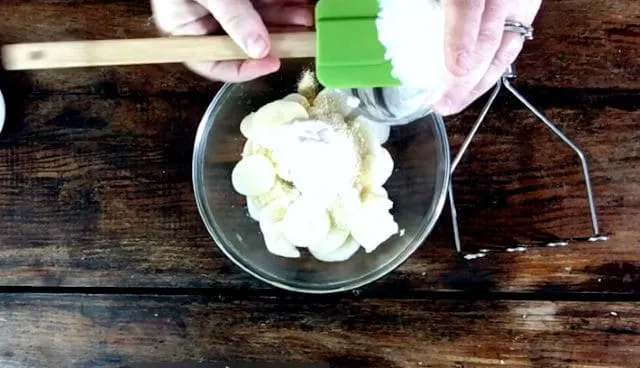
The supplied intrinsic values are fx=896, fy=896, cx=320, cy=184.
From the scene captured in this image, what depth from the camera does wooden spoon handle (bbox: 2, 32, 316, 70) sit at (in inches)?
28.2

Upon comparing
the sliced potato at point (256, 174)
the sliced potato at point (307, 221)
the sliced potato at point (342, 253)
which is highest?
the sliced potato at point (256, 174)

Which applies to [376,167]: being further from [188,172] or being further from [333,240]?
[188,172]

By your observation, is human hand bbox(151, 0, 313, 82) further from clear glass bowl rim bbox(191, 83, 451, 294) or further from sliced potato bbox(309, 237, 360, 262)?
sliced potato bbox(309, 237, 360, 262)

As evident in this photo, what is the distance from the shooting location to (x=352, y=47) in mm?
700

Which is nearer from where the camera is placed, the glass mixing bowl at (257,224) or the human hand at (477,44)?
the human hand at (477,44)

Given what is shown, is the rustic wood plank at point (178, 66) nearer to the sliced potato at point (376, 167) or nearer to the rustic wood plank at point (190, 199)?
the rustic wood plank at point (190, 199)

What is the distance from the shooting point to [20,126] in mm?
870

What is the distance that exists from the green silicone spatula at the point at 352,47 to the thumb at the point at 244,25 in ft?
0.15

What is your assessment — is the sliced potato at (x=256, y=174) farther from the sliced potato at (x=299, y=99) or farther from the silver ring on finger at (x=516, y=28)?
the silver ring on finger at (x=516, y=28)

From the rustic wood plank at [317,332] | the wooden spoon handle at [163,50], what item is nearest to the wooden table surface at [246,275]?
the rustic wood plank at [317,332]

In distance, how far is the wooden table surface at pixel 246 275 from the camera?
0.84 metres

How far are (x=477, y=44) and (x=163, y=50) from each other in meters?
0.25

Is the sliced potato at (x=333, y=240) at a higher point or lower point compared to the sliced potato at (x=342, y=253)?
higher

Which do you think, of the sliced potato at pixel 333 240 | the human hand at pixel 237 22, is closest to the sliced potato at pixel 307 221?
the sliced potato at pixel 333 240
